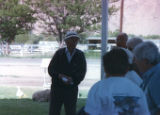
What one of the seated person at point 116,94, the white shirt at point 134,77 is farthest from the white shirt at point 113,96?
the white shirt at point 134,77

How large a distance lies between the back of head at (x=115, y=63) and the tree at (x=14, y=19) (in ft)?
52.3

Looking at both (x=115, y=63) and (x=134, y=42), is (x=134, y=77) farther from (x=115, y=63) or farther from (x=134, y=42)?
(x=115, y=63)

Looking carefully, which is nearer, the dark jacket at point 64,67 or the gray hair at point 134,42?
the gray hair at point 134,42

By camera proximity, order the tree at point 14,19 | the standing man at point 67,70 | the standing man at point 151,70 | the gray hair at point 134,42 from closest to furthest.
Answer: the standing man at point 151,70 → the gray hair at point 134,42 → the standing man at point 67,70 → the tree at point 14,19

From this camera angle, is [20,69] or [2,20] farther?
[2,20]

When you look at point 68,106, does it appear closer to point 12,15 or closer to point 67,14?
point 67,14

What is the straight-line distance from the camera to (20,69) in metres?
16.2

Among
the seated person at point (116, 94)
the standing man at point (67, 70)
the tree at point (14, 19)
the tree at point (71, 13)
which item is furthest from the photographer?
the tree at point (14, 19)

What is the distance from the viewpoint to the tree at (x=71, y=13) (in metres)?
16.4

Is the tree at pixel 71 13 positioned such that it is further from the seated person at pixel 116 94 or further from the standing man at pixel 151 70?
the seated person at pixel 116 94

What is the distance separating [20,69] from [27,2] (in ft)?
11.8

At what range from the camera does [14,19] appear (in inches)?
702

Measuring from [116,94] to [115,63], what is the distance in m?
0.16

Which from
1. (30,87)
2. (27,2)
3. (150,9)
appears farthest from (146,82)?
(27,2)
